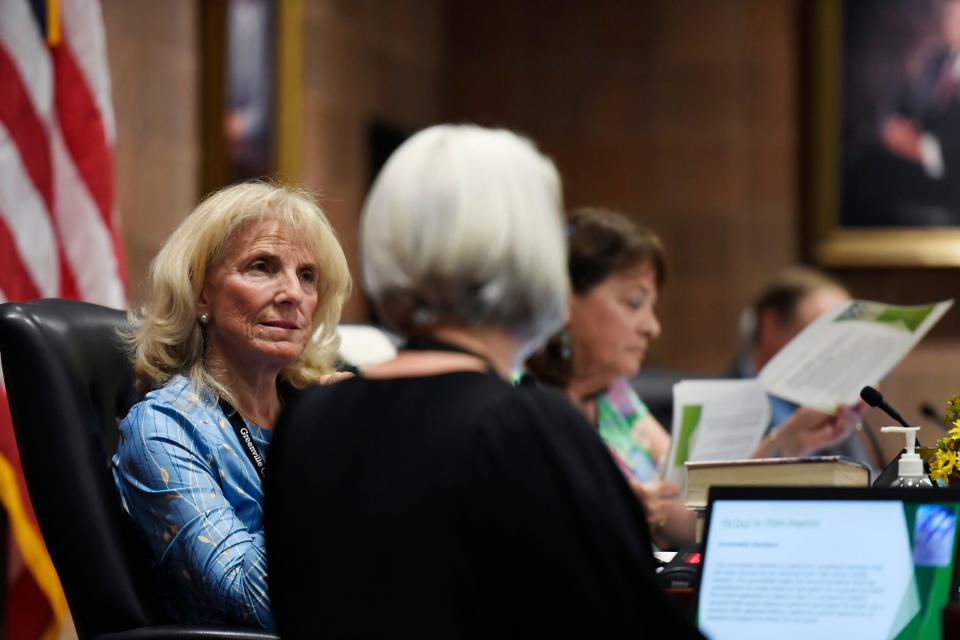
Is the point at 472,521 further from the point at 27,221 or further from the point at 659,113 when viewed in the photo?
the point at 659,113

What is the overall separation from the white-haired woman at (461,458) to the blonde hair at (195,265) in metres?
0.96

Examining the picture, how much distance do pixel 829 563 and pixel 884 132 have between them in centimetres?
572

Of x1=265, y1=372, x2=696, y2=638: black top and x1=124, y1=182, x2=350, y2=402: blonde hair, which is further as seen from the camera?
x1=124, y1=182, x2=350, y2=402: blonde hair

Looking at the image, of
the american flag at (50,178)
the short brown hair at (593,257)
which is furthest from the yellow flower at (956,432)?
the american flag at (50,178)

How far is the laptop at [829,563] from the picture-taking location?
1726 mm

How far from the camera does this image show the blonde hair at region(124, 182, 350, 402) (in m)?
2.49

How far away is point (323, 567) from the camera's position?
1552 mm

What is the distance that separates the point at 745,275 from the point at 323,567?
19.8ft

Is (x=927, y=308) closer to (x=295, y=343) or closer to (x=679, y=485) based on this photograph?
(x=679, y=485)

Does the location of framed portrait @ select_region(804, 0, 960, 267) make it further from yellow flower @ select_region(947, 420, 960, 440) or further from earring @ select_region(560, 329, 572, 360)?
yellow flower @ select_region(947, 420, 960, 440)

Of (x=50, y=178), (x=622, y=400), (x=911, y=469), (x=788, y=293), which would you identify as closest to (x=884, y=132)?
(x=788, y=293)

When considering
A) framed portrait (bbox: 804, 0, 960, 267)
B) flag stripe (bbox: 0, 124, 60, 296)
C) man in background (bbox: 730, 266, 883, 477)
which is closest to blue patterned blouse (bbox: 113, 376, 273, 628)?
flag stripe (bbox: 0, 124, 60, 296)

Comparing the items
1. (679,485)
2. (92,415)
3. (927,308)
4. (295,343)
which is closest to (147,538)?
(92,415)

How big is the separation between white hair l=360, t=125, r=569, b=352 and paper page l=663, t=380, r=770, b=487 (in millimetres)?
1562
